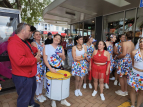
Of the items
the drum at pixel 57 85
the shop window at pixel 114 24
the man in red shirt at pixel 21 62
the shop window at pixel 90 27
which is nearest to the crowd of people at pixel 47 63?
the man in red shirt at pixel 21 62

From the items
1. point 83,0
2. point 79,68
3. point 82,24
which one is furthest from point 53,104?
point 82,24

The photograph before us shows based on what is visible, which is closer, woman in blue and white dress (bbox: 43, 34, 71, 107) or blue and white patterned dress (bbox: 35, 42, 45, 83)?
woman in blue and white dress (bbox: 43, 34, 71, 107)

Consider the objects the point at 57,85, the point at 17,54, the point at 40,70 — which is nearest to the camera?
the point at 17,54

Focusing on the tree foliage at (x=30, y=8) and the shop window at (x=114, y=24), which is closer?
the shop window at (x=114, y=24)

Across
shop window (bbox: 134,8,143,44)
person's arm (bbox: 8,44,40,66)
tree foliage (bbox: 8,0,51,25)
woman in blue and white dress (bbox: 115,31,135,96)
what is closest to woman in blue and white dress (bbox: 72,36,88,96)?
woman in blue and white dress (bbox: 115,31,135,96)

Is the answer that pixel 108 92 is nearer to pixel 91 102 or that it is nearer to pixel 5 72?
pixel 91 102

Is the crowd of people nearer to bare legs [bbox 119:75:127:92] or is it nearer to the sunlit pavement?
bare legs [bbox 119:75:127:92]

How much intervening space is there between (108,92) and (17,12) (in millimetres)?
3993

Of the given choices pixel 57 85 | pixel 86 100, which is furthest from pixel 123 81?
pixel 57 85

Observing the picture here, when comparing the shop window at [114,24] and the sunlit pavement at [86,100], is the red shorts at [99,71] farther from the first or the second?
the shop window at [114,24]

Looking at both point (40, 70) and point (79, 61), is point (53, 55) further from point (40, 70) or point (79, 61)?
point (79, 61)

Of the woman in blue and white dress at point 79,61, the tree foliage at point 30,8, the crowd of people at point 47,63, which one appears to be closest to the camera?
the crowd of people at point 47,63

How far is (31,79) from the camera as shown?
1870mm

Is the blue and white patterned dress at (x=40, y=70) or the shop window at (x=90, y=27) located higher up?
the shop window at (x=90, y=27)
